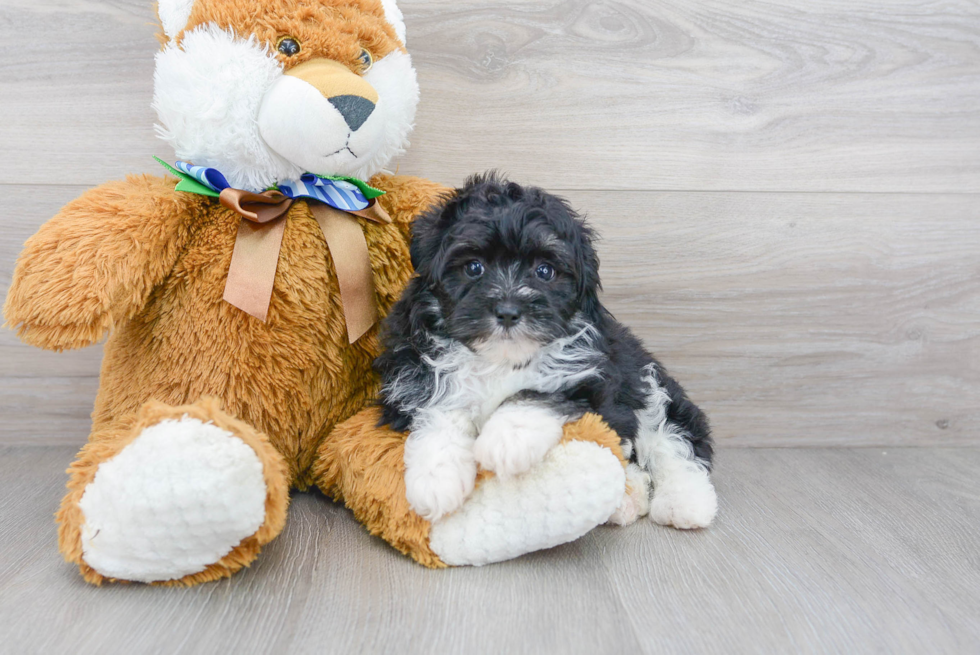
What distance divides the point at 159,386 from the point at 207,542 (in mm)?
437

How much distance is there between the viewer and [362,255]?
156 centimetres

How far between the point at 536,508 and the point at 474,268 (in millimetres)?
463

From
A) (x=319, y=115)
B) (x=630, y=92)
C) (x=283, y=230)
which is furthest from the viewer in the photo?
(x=630, y=92)

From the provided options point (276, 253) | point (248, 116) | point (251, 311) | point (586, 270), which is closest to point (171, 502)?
point (251, 311)

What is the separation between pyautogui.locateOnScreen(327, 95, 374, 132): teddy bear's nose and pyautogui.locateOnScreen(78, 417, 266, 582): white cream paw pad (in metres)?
0.65

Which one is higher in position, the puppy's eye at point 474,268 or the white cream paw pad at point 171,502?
the puppy's eye at point 474,268

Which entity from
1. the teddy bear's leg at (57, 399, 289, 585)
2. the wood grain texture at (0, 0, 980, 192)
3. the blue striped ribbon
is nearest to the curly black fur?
the blue striped ribbon

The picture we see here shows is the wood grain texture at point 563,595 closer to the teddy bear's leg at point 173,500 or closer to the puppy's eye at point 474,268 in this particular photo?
the teddy bear's leg at point 173,500

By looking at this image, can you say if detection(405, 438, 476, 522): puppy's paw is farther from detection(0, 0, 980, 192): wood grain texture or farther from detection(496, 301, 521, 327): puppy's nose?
detection(0, 0, 980, 192): wood grain texture

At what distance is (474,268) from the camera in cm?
134

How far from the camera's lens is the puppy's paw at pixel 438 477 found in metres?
1.27

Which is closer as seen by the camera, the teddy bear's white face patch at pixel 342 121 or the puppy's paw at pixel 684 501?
the teddy bear's white face patch at pixel 342 121

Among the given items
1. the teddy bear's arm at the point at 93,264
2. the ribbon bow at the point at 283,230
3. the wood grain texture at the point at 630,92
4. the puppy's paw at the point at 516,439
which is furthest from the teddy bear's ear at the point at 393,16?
the puppy's paw at the point at 516,439

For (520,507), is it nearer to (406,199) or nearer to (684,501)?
(684,501)
